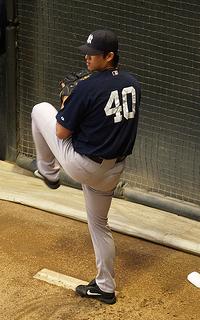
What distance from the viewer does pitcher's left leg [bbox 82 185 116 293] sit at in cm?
460

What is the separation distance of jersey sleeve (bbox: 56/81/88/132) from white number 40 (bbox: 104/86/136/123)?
0.15 m

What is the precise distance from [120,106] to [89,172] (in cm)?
46

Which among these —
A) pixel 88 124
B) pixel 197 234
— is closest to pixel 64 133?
pixel 88 124

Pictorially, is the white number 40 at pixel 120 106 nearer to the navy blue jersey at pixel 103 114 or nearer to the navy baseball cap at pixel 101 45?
the navy blue jersey at pixel 103 114

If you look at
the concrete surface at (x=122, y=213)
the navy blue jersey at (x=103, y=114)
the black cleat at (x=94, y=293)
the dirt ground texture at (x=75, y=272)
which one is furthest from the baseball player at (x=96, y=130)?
the concrete surface at (x=122, y=213)

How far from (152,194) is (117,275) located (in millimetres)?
1355

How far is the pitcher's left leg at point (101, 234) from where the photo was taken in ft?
15.1

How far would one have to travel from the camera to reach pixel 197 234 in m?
5.91

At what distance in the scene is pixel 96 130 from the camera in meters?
4.27

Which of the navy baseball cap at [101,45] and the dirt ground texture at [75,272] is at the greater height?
the navy baseball cap at [101,45]

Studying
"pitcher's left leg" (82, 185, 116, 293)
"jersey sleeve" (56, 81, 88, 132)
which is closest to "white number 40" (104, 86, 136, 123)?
"jersey sleeve" (56, 81, 88, 132)

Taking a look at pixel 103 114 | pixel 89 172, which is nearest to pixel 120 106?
pixel 103 114

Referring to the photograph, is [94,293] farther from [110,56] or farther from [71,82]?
[110,56]

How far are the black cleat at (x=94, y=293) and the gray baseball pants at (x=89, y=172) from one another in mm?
38
